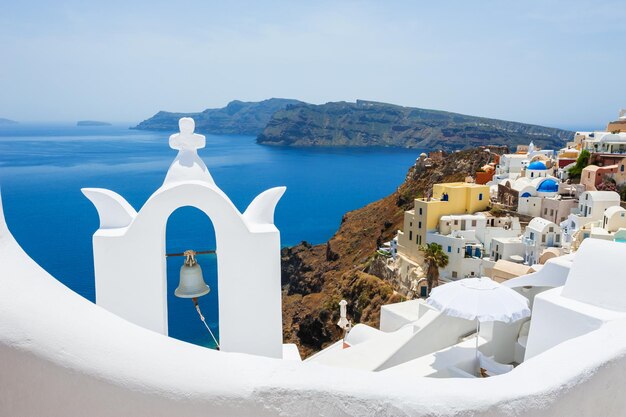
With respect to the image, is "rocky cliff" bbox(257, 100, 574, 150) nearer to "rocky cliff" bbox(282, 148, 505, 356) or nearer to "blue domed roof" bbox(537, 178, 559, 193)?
"rocky cliff" bbox(282, 148, 505, 356)

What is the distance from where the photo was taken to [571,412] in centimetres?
281

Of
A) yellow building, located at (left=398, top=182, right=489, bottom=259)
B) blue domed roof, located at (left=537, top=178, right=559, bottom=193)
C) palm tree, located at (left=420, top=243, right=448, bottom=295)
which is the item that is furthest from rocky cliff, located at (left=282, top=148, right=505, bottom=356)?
blue domed roof, located at (left=537, top=178, right=559, bottom=193)

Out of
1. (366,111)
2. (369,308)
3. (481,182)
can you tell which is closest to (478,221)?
(369,308)

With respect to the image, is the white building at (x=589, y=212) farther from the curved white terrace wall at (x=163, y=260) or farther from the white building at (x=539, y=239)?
the curved white terrace wall at (x=163, y=260)

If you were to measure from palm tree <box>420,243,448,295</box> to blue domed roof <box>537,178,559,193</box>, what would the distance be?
10.2m

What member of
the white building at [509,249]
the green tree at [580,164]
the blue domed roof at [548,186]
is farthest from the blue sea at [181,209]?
the green tree at [580,164]

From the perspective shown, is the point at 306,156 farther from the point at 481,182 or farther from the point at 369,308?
the point at 369,308

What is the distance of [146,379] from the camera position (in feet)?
6.75

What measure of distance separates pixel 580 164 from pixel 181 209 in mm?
44855

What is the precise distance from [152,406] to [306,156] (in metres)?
135

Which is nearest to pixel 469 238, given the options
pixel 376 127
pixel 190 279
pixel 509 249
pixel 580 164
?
pixel 509 249

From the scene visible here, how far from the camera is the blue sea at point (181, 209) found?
116 feet

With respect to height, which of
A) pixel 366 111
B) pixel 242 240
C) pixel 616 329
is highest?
pixel 366 111

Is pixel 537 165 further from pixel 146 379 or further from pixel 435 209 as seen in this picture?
pixel 146 379
